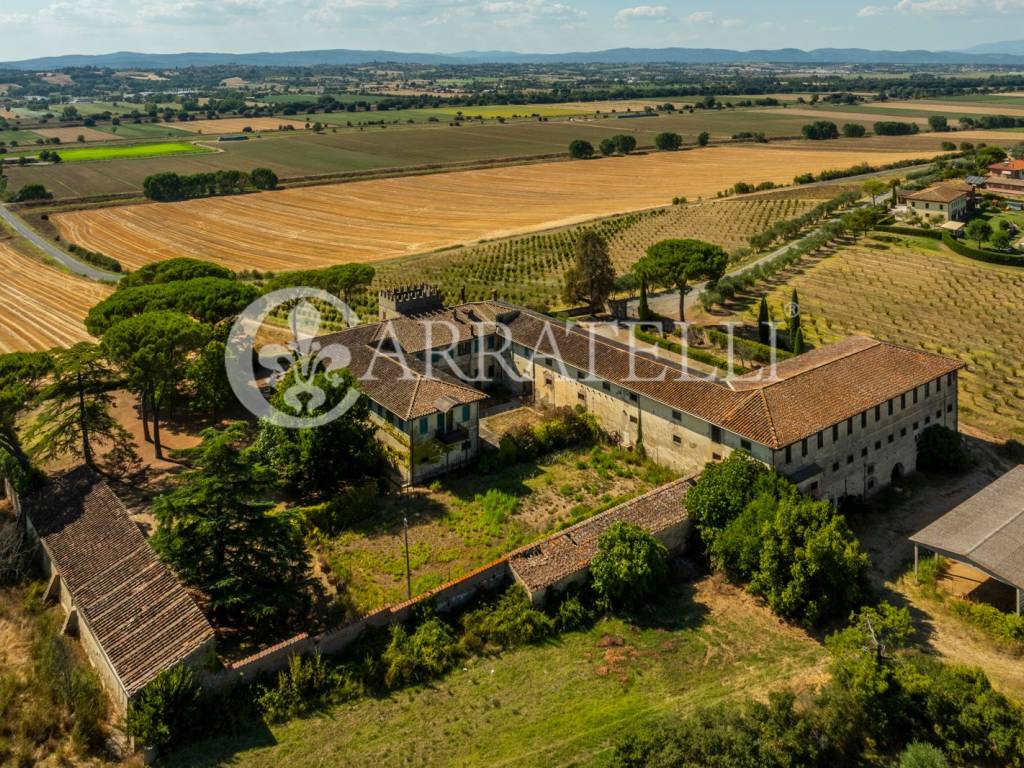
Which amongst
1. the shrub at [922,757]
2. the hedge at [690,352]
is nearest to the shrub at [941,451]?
the hedge at [690,352]

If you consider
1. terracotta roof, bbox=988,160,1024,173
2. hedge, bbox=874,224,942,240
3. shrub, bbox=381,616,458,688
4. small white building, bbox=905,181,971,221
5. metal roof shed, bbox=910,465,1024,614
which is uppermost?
terracotta roof, bbox=988,160,1024,173

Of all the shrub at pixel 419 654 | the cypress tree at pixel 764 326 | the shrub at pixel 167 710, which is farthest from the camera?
the cypress tree at pixel 764 326

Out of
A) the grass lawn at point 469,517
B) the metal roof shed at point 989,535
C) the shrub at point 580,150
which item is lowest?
the grass lawn at point 469,517

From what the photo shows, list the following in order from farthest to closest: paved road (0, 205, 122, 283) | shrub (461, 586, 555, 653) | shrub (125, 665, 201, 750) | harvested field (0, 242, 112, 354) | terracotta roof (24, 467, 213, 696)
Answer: paved road (0, 205, 122, 283) → harvested field (0, 242, 112, 354) → shrub (461, 586, 555, 653) → terracotta roof (24, 467, 213, 696) → shrub (125, 665, 201, 750)

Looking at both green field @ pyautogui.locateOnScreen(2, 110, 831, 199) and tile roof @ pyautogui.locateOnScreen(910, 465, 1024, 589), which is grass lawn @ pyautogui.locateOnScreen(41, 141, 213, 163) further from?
tile roof @ pyautogui.locateOnScreen(910, 465, 1024, 589)

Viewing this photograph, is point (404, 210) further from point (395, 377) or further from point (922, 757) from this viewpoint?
point (922, 757)

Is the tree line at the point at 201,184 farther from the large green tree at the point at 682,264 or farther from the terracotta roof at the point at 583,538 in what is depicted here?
the terracotta roof at the point at 583,538

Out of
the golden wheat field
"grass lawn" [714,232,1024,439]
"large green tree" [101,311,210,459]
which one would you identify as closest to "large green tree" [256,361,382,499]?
"large green tree" [101,311,210,459]
